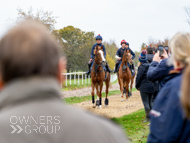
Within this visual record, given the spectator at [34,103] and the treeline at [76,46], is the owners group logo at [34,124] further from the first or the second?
the treeline at [76,46]

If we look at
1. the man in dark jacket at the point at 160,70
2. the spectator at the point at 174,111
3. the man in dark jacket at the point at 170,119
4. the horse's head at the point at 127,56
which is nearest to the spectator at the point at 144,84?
the man in dark jacket at the point at 160,70

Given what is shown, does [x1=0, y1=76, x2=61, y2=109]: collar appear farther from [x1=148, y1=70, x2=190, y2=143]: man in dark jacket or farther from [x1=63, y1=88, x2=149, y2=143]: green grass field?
[x1=63, y1=88, x2=149, y2=143]: green grass field

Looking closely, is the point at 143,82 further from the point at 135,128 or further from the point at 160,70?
the point at 160,70

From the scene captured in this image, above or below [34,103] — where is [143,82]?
below

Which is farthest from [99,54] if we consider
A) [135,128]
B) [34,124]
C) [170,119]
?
[34,124]

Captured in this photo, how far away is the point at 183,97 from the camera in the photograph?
7.24ft

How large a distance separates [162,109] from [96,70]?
449 inches

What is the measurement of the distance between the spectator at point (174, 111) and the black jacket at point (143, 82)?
6.27 metres

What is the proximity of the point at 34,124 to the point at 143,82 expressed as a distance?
7832mm

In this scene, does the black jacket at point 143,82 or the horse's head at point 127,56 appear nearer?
the black jacket at point 143,82

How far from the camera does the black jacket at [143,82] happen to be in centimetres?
916

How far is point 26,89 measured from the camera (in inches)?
63.5

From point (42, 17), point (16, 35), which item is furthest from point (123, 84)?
point (16, 35)

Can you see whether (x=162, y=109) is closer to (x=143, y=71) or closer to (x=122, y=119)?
(x=143, y=71)
